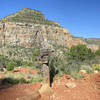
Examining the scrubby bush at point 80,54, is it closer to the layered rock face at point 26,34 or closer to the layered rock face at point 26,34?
the layered rock face at point 26,34

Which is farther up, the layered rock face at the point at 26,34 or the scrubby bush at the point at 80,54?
the layered rock face at the point at 26,34

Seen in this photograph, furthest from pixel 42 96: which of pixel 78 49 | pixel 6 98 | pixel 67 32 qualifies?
pixel 67 32

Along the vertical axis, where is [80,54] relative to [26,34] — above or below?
below

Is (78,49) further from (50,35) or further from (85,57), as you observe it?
(50,35)

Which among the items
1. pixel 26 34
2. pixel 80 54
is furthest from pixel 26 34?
pixel 80 54

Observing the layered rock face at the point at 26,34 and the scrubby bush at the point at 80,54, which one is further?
the layered rock face at the point at 26,34

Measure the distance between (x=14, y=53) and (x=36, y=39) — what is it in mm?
12532

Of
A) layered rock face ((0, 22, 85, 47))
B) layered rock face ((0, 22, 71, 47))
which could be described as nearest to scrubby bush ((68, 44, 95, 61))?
layered rock face ((0, 22, 85, 47))

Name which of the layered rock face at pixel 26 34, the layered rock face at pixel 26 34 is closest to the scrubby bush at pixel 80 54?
the layered rock face at pixel 26 34

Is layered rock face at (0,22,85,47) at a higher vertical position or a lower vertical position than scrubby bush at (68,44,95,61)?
higher

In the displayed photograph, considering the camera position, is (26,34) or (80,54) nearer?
(80,54)

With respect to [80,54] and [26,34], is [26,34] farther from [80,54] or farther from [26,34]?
[80,54]

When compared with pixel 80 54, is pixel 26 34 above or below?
above

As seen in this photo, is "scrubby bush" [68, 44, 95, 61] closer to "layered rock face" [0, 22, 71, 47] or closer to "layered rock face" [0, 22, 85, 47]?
"layered rock face" [0, 22, 85, 47]
